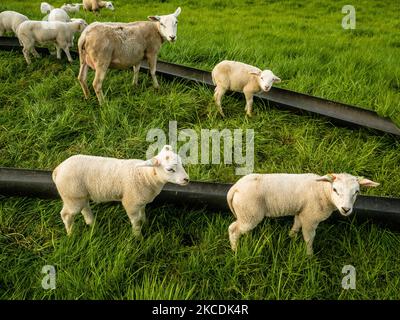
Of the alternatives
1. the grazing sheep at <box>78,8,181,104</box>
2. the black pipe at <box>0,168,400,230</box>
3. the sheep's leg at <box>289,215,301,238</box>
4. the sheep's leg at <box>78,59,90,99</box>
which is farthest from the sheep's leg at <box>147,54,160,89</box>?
the sheep's leg at <box>289,215,301,238</box>

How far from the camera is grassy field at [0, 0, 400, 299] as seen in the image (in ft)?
9.73

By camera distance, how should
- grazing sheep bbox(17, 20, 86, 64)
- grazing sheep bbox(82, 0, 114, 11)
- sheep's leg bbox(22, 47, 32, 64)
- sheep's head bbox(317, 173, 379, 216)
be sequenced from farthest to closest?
1. grazing sheep bbox(82, 0, 114, 11)
2. sheep's leg bbox(22, 47, 32, 64)
3. grazing sheep bbox(17, 20, 86, 64)
4. sheep's head bbox(317, 173, 379, 216)

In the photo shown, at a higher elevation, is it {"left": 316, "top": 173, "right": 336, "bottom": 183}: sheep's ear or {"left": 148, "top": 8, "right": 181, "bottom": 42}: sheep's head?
{"left": 148, "top": 8, "right": 181, "bottom": 42}: sheep's head

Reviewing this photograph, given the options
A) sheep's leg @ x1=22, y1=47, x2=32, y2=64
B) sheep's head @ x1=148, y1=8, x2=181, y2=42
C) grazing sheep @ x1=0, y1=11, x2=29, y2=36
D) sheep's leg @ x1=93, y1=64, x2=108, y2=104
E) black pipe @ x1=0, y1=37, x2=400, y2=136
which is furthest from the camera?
grazing sheep @ x1=0, y1=11, x2=29, y2=36

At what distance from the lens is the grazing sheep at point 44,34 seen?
612 centimetres

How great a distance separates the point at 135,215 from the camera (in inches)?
130

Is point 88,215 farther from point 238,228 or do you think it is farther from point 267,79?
point 267,79

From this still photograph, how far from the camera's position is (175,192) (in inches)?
139

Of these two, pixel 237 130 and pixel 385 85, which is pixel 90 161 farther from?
pixel 385 85

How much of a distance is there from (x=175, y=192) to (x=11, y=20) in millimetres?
5826

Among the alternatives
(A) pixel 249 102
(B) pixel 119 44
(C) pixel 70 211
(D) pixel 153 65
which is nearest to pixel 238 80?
(A) pixel 249 102

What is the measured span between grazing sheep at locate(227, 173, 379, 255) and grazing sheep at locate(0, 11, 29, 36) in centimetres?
617

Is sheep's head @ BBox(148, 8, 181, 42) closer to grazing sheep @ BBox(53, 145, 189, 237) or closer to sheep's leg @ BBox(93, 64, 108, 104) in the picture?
sheep's leg @ BBox(93, 64, 108, 104)
